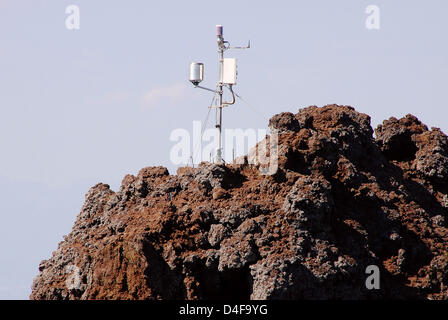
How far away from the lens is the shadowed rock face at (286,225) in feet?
124

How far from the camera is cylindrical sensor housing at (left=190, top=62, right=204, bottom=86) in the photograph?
44.2 m

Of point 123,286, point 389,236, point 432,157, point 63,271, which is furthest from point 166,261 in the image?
point 432,157

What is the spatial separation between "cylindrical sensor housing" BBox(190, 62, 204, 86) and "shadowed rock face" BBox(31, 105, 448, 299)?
3.49m

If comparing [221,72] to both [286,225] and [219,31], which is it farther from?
[286,225]

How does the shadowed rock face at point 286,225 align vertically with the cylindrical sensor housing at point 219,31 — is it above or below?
below

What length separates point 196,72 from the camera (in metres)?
44.2

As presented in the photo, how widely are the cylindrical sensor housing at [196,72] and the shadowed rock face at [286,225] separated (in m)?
3.49

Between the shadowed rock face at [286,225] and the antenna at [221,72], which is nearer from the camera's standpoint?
the shadowed rock face at [286,225]

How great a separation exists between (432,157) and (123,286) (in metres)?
13.4

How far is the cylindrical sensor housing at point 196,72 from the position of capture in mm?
44156

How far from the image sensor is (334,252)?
127 ft

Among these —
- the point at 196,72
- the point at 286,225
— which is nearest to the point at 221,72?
the point at 196,72

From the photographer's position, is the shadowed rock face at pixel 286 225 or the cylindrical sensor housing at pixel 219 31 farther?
the cylindrical sensor housing at pixel 219 31
